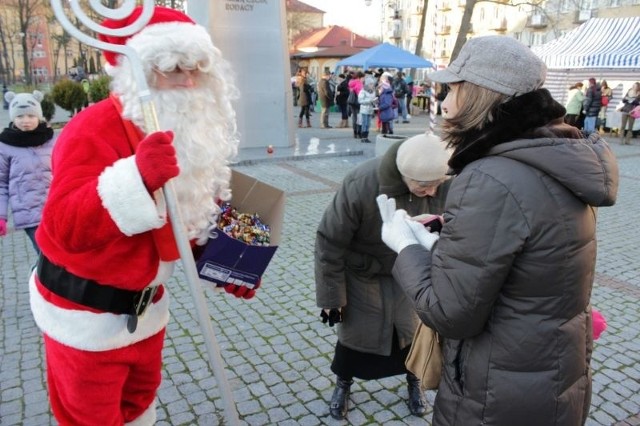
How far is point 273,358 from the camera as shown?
3.50 metres

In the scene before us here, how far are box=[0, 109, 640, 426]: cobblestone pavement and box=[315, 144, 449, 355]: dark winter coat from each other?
601 mm

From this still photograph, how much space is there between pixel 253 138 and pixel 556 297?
11089mm

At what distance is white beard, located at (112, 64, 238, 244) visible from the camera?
6.01 feet

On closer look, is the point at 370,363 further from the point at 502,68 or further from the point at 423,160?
the point at 502,68

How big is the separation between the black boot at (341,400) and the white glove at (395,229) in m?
1.41

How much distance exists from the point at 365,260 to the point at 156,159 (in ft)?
4.47

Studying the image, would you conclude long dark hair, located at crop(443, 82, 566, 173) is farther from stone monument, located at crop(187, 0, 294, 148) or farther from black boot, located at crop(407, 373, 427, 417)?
stone monument, located at crop(187, 0, 294, 148)

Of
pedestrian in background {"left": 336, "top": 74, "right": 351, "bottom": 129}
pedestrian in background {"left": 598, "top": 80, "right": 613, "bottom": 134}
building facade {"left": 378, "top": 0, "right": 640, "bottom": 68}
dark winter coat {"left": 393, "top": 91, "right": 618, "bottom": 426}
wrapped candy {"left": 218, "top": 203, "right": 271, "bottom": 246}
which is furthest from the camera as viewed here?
building facade {"left": 378, "top": 0, "right": 640, "bottom": 68}

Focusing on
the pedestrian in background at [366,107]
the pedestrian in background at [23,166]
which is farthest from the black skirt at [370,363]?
the pedestrian in background at [366,107]

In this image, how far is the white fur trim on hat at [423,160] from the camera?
2262 millimetres

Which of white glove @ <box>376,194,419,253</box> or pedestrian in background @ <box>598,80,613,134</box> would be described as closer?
white glove @ <box>376,194,419,253</box>

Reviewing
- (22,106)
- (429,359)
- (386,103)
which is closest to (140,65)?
(429,359)

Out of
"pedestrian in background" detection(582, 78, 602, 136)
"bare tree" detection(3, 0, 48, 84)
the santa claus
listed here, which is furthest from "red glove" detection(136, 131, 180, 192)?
"bare tree" detection(3, 0, 48, 84)

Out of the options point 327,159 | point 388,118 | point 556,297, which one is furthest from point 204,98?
point 388,118
